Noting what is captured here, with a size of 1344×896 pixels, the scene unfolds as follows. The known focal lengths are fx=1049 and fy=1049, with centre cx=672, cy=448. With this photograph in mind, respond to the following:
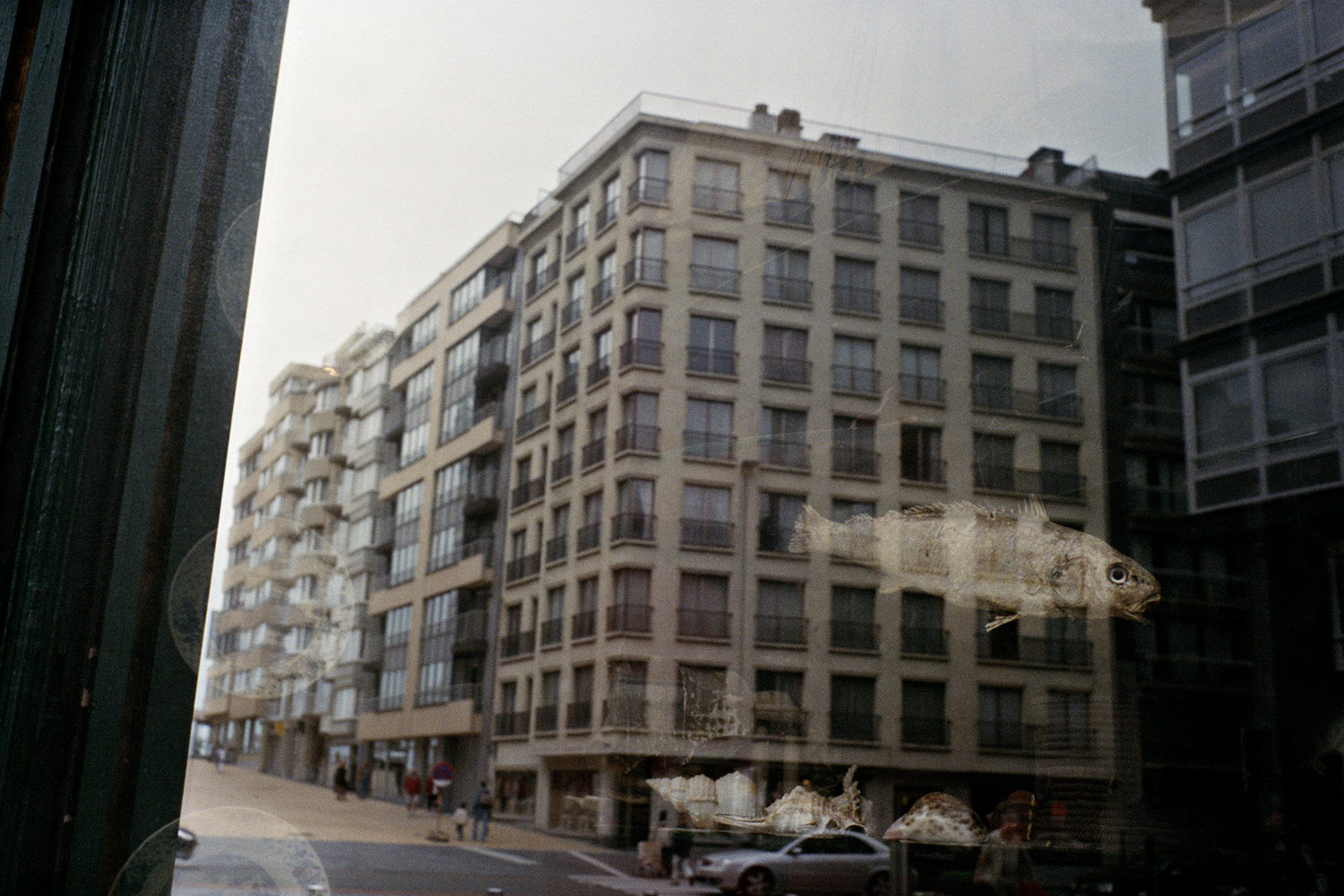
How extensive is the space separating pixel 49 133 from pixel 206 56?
154 millimetres

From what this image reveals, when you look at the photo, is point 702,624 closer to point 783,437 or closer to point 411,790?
point 783,437

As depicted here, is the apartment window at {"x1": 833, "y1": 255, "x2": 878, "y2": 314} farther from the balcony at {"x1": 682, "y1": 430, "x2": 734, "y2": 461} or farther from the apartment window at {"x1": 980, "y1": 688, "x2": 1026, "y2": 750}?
the apartment window at {"x1": 980, "y1": 688, "x2": 1026, "y2": 750}

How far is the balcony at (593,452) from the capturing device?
46.2 inches

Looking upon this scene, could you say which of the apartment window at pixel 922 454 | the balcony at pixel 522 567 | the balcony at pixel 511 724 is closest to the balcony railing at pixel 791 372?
the apartment window at pixel 922 454

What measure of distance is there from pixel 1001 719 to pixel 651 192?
0.73 metres

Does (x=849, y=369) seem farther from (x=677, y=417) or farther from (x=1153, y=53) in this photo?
(x=1153, y=53)

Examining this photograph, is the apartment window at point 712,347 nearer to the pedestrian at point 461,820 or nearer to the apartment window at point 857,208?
the apartment window at point 857,208

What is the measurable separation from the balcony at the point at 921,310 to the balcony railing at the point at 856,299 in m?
0.03

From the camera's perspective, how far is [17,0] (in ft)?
2.43

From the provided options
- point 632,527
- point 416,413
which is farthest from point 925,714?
point 416,413

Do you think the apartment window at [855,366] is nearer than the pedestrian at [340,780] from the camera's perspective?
Yes

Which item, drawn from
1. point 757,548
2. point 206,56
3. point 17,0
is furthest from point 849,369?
point 17,0

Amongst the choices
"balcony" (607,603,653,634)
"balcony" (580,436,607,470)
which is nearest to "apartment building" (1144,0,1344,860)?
"balcony" (607,603,653,634)

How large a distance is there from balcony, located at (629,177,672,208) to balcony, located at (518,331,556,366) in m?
0.19
